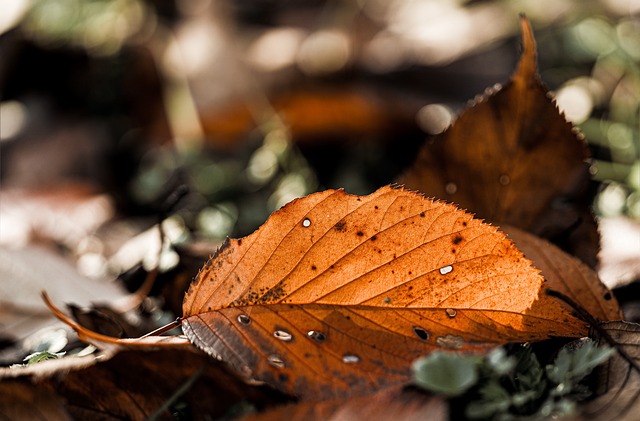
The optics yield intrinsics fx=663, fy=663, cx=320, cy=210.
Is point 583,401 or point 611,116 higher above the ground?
point 583,401

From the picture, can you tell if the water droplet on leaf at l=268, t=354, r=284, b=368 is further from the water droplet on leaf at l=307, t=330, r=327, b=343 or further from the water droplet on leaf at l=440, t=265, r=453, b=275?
the water droplet on leaf at l=440, t=265, r=453, b=275

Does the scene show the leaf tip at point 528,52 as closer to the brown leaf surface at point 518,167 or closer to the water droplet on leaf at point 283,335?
the brown leaf surface at point 518,167

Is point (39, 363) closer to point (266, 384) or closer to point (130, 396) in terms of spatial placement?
point (130, 396)

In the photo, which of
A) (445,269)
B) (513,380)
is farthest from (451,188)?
(513,380)

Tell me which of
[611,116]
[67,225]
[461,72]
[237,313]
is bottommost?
[611,116]

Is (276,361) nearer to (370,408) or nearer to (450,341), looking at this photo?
(370,408)

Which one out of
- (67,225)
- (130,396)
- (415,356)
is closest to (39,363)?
(130,396)

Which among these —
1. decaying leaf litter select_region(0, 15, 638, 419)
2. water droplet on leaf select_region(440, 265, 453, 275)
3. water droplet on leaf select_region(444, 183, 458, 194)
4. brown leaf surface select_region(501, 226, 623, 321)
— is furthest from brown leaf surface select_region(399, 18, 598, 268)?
water droplet on leaf select_region(440, 265, 453, 275)
